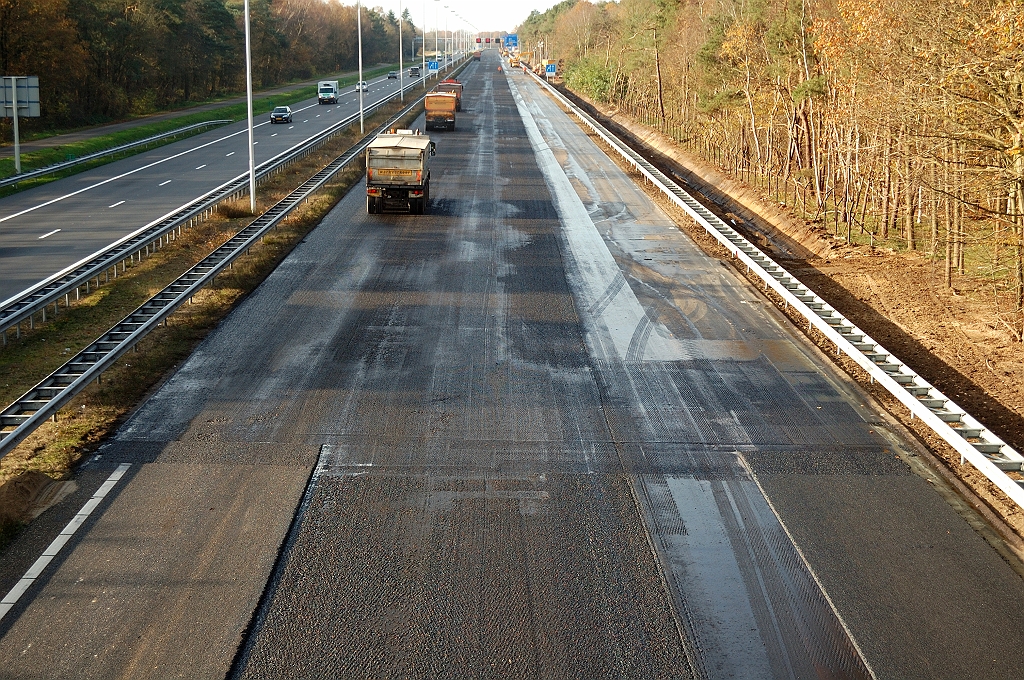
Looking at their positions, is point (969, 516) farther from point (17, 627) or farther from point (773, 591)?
point (17, 627)

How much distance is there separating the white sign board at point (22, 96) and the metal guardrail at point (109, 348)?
23771 millimetres

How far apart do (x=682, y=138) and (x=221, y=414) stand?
168ft

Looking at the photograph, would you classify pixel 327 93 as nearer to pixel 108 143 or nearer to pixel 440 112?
pixel 440 112

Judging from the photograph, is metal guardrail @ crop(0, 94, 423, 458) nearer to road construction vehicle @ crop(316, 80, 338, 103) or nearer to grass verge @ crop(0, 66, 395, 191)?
grass verge @ crop(0, 66, 395, 191)

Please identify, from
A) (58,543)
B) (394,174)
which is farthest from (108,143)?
(58,543)

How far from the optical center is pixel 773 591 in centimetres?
913

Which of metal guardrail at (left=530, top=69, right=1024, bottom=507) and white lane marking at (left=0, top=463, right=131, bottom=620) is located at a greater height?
metal guardrail at (left=530, top=69, right=1024, bottom=507)

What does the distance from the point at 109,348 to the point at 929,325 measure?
14.3 m

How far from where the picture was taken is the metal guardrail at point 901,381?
11.1 m

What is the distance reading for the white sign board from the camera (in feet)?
148

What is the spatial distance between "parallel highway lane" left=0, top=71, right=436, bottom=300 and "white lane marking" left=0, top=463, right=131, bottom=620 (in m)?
11.1

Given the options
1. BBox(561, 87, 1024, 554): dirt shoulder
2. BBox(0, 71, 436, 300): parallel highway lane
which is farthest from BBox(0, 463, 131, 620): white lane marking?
BBox(0, 71, 436, 300): parallel highway lane

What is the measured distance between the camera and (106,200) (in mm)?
35625

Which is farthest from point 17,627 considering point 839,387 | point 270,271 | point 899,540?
point 270,271
